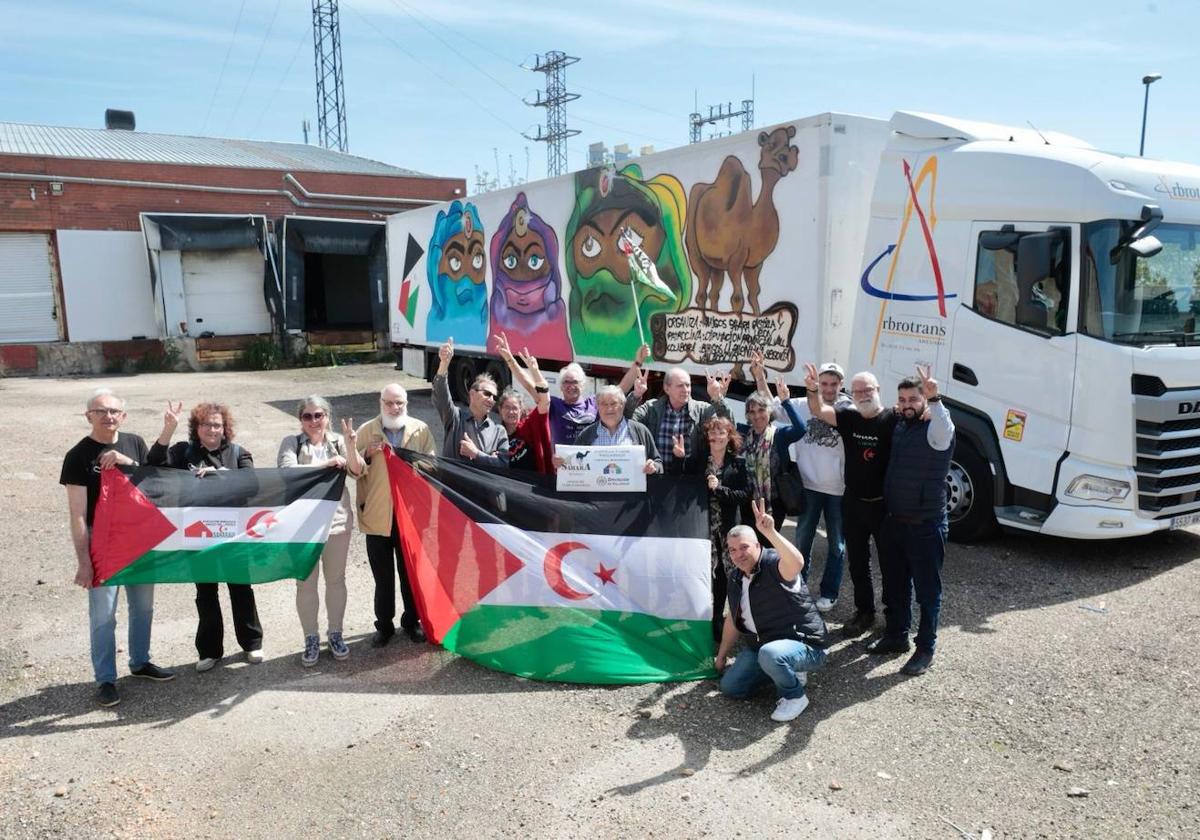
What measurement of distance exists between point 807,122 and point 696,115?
2130 inches

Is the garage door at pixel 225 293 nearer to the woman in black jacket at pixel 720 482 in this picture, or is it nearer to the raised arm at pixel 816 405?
the woman in black jacket at pixel 720 482

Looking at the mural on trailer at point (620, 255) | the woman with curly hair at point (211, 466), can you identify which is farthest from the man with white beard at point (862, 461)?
the mural on trailer at point (620, 255)

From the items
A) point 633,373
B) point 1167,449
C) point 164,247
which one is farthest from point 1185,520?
point 164,247

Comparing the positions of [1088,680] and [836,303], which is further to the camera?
[836,303]

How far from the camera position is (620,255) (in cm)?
1106

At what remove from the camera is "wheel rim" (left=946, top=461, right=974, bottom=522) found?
7738 mm

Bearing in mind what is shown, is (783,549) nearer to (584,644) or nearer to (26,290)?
(584,644)

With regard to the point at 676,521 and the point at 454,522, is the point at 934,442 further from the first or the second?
the point at 454,522

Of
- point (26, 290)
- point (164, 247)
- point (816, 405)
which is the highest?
point (164, 247)

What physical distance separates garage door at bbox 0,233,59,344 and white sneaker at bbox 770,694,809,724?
1000 inches

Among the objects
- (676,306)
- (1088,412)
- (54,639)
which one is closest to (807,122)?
(676,306)

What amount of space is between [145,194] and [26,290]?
4.13 metres

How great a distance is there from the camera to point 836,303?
8555 mm

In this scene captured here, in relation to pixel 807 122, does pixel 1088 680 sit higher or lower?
lower
